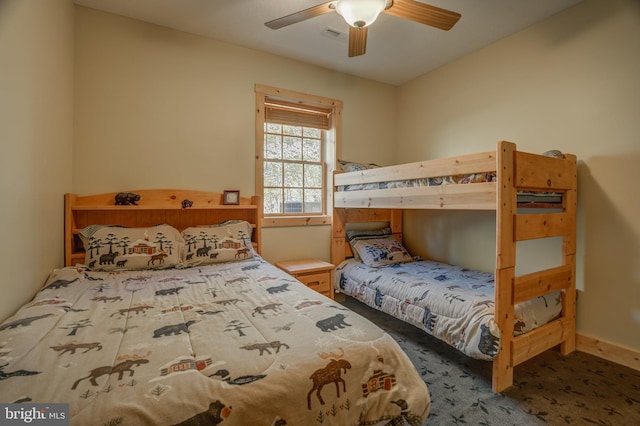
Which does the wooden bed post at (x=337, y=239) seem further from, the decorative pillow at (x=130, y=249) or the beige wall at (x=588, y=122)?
the decorative pillow at (x=130, y=249)

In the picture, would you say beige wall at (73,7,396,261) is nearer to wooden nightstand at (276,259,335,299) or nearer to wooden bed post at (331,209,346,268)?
wooden bed post at (331,209,346,268)

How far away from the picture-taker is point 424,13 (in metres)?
1.68

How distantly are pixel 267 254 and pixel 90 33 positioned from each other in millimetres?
2314

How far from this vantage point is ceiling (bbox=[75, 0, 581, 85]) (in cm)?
223

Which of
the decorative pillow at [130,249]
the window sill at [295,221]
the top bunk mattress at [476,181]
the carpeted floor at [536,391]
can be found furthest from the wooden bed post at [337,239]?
the decorative pillow at [130,249]

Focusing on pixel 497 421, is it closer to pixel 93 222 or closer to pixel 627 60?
pixel 627 60

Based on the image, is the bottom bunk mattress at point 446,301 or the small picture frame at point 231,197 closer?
the bottom bunk mattress at point 446,301

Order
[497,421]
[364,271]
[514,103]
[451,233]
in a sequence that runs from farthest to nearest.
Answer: [451,233]
[364,271]
[514,103]
[497,421]

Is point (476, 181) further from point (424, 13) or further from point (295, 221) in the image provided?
point (295, 221)

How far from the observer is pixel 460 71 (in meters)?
3.06

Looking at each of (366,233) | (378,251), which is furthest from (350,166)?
(378,251)

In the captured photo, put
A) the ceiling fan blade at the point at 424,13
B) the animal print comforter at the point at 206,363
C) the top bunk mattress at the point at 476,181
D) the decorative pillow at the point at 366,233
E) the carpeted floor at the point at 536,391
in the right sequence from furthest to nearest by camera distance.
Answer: the decorative pillow at the point at 366,233 → the top bunk mattress at the point at 476,181 → the ceiling fan blade at the point at 424,13 → the carpeted floor at the point at 536,391 → the animal print comforter at the point at 206,363

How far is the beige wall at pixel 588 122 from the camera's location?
6.52 ft

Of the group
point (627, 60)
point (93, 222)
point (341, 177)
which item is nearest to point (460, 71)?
point (627, 60)
